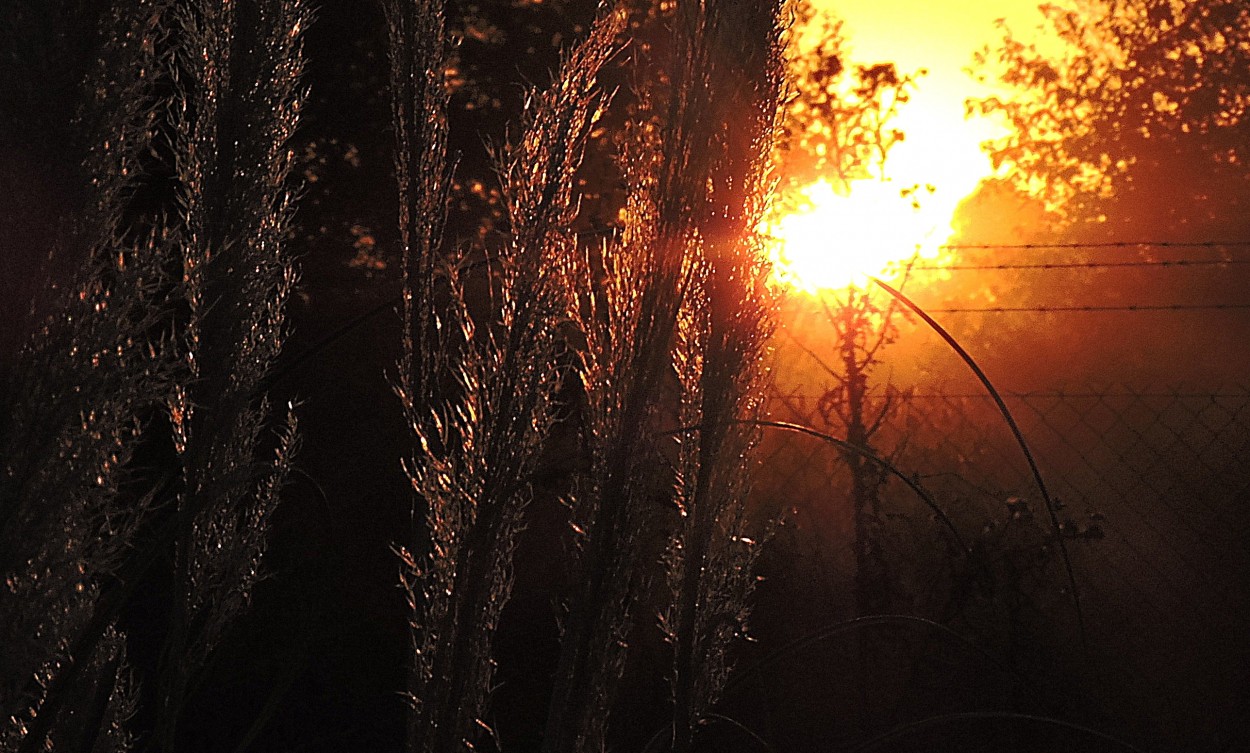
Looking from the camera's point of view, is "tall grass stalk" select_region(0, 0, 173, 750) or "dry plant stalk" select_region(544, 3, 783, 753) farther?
"dry plant stalk" select_region(544, 3, 783, 753)

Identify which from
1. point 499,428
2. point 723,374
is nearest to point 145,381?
point 499,428

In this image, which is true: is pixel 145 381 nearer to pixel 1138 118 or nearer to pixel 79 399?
pixel 79 399

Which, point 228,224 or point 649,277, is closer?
point 649,277

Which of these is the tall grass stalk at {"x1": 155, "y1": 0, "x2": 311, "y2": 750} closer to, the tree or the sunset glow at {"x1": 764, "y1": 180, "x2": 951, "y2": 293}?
the sunset glow at {"x1": 764, "y1": 180, "x2": 951, "y2": 293}

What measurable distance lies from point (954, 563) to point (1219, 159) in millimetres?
12845

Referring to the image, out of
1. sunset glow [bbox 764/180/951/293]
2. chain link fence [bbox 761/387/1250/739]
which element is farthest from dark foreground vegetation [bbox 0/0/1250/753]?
sunset glow [bbox 764/180/951/293]

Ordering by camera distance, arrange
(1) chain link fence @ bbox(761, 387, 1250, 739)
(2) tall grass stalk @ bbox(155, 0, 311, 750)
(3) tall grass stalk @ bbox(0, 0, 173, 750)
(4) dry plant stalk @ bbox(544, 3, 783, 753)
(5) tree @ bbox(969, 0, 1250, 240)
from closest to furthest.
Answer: (3) tall grass stalk @ bbox(0, 0, 173, 750)
(4) dry plant stalk @ bbox(544, 3, 783, 753)
(2) tall grass stalk @ bbox(155, 0, 311, 750)
(1) chain link fence @ bbox(761, 387, 1250, 739)
(5) tree @ bbox(969, 0, 1250, 240)

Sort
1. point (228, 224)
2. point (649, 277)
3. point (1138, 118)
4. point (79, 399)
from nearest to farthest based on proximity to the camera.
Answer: point (79, 399), point (649, 277), point (228, 224), point (1138, 118)

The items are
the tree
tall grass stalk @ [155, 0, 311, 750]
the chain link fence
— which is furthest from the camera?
the tree

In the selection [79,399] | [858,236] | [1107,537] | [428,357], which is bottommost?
[79,399]

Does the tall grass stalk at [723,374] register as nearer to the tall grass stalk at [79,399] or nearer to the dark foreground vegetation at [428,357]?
the dark foreground vegetation at [428,357]

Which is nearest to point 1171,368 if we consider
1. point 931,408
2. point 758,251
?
point 931,408

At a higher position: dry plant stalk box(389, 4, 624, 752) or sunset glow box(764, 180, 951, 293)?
sunset glow box(764, 180, 951, 293)

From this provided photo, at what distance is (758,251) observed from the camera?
10.0ft
